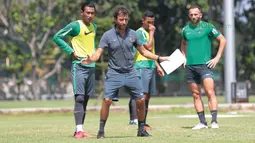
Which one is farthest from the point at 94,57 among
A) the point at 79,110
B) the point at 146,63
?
the point at 146,63

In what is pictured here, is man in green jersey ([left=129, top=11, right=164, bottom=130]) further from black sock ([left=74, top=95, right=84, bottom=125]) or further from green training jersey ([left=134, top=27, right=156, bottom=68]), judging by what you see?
black sock ([left=74, top=95, right=84, bottom=125])

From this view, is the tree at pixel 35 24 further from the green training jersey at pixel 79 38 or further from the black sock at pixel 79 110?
the black sock at pixel 79 110

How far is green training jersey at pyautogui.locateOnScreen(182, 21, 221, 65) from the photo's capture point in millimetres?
14547

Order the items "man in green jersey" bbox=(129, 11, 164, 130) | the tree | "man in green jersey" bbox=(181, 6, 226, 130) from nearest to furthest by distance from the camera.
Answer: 1. "man in green jersey" bbox=(181, 6, 226, 130)
2. "man in green jersey" bbox=(129, 11, 164, 130)
3. the tree

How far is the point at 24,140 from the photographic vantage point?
1197cm

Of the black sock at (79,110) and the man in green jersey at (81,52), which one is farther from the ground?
the man in green jersey at (81,52)

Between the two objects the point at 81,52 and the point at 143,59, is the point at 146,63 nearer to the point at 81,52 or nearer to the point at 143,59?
the point at 143,59

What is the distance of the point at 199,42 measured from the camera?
47.8 ft

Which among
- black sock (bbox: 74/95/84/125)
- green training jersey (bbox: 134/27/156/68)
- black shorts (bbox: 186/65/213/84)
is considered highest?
green training jersey (bbox: 134/27/156/68)

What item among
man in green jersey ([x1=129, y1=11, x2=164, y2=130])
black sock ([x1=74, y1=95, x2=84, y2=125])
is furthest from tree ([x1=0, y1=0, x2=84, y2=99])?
black sock ([x1=74, y1=95, x2=84, y2=125])

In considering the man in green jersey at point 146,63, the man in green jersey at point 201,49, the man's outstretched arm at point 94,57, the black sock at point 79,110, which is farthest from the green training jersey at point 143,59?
the man's outstretched arm at point 94,57

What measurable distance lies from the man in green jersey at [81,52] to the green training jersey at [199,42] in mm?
2303

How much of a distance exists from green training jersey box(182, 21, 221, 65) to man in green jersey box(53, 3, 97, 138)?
2303 millimetres

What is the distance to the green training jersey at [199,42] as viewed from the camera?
14.5m
